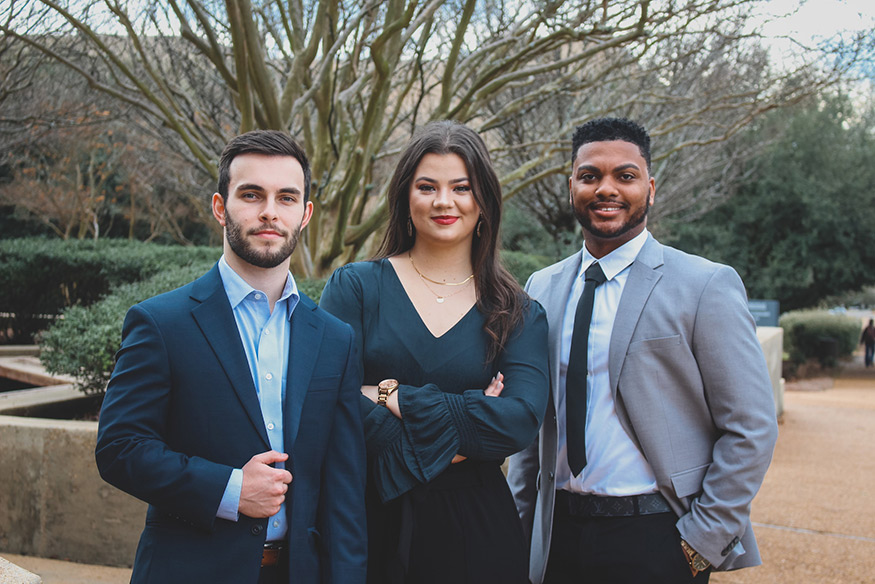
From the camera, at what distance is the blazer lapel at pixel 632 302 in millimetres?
2381

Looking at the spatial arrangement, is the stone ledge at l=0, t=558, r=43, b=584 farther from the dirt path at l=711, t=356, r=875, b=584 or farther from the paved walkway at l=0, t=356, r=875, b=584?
the dirt path at l=711, t=356, r=875, b=584

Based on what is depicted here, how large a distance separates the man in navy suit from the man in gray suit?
32.4 inches

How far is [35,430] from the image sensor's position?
13.2 feet

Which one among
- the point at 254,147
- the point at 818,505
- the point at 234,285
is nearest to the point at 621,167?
the point at 254,147

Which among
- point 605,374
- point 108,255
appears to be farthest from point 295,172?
point 108,255

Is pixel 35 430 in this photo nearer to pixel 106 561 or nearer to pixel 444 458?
pixel 106 561

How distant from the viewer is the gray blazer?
2.22 meters

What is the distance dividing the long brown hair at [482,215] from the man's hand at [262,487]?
2.72 feet

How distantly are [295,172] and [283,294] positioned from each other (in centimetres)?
35

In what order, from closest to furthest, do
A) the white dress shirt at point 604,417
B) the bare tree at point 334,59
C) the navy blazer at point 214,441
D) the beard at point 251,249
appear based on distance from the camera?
1. the navy blazer at point 214,441
2. the beard at point 251,249
3. the white dress shirt at point 604,417
4. the bare tree at point 334,59

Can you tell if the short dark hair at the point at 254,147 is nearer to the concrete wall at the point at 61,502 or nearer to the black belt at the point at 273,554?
the black belt at the point at 273,554

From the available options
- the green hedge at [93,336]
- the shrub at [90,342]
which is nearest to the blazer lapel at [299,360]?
the green hedge at [93,336]

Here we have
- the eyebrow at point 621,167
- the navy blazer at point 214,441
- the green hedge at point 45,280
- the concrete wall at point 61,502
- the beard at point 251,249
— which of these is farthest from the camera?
the green hedge at point 45,280

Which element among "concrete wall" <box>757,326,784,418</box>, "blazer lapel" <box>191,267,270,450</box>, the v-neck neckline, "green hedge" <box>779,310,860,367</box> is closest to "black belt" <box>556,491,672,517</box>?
the v-neck neckline
